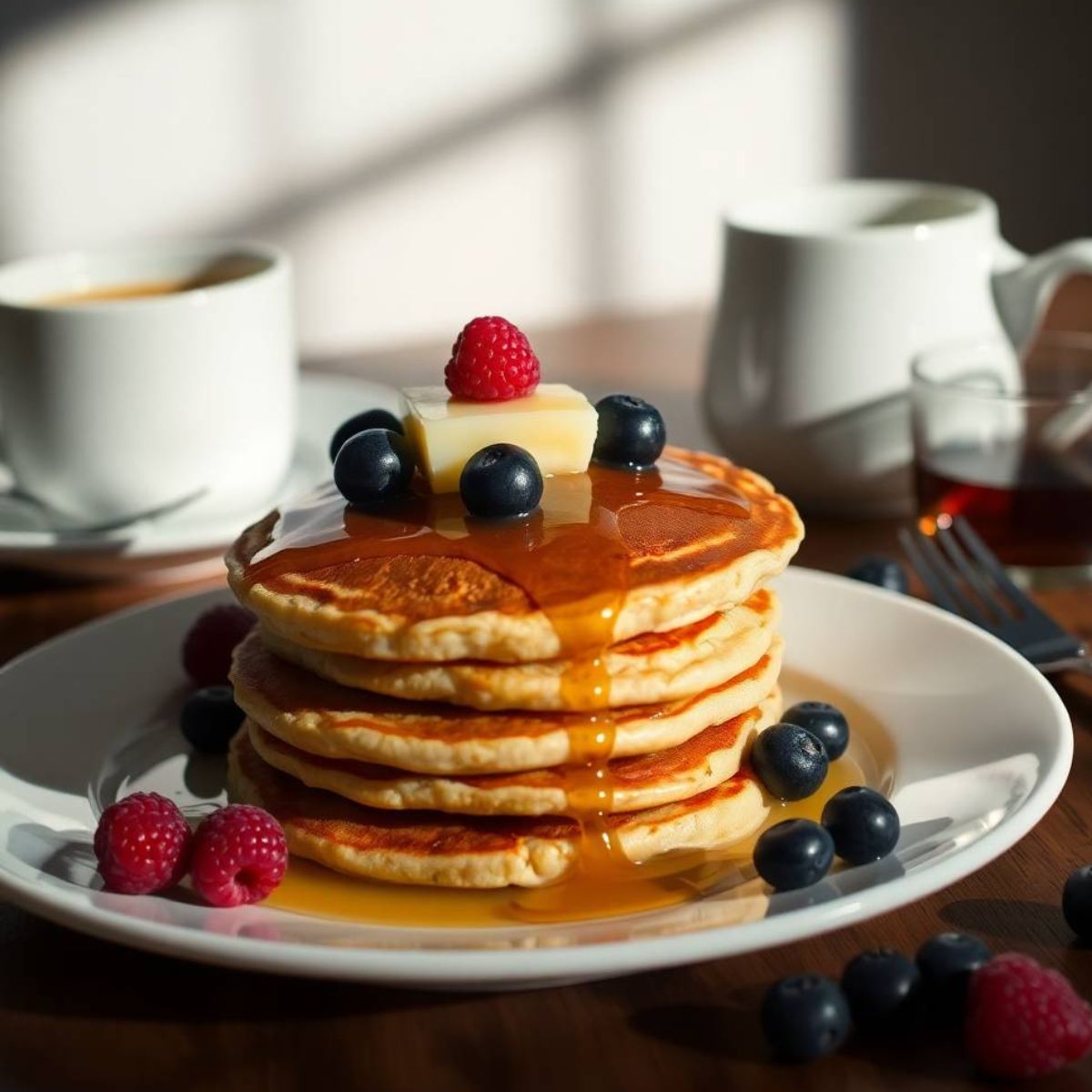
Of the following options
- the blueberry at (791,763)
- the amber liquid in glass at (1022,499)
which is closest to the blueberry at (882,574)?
the amber liquid in glass at (1022,499)

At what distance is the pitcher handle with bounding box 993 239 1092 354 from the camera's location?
1.80m

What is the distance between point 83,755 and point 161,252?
3.12 ft

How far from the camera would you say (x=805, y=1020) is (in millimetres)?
905

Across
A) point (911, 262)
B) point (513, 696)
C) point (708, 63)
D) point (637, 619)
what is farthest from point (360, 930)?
point (708, 63)

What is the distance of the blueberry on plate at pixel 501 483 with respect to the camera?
1.21 metres

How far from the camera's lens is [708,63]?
3.95 m

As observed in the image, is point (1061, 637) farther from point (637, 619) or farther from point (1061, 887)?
point (637, 619)

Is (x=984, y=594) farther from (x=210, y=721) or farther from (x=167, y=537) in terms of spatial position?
(x=167, y=537)

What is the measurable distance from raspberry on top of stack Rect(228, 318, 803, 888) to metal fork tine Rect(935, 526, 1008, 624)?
0.35 m

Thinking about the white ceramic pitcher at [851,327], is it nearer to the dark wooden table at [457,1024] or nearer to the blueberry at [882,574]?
the blueberry at [882,574]

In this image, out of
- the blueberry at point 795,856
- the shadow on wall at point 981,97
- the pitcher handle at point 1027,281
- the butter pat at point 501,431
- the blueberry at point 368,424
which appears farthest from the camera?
the shadow on wall at point 981,97

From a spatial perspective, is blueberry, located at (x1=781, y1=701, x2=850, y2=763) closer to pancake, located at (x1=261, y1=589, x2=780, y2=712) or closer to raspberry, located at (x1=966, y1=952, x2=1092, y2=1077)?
pancake, located at (x1=261, y1=589, x2=780, y2=712)

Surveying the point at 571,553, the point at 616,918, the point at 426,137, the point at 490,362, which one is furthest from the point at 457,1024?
the point at 426,137

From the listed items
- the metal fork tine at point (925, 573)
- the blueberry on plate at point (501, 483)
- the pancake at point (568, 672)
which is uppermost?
the blueberry on plate at point (501, 483)
